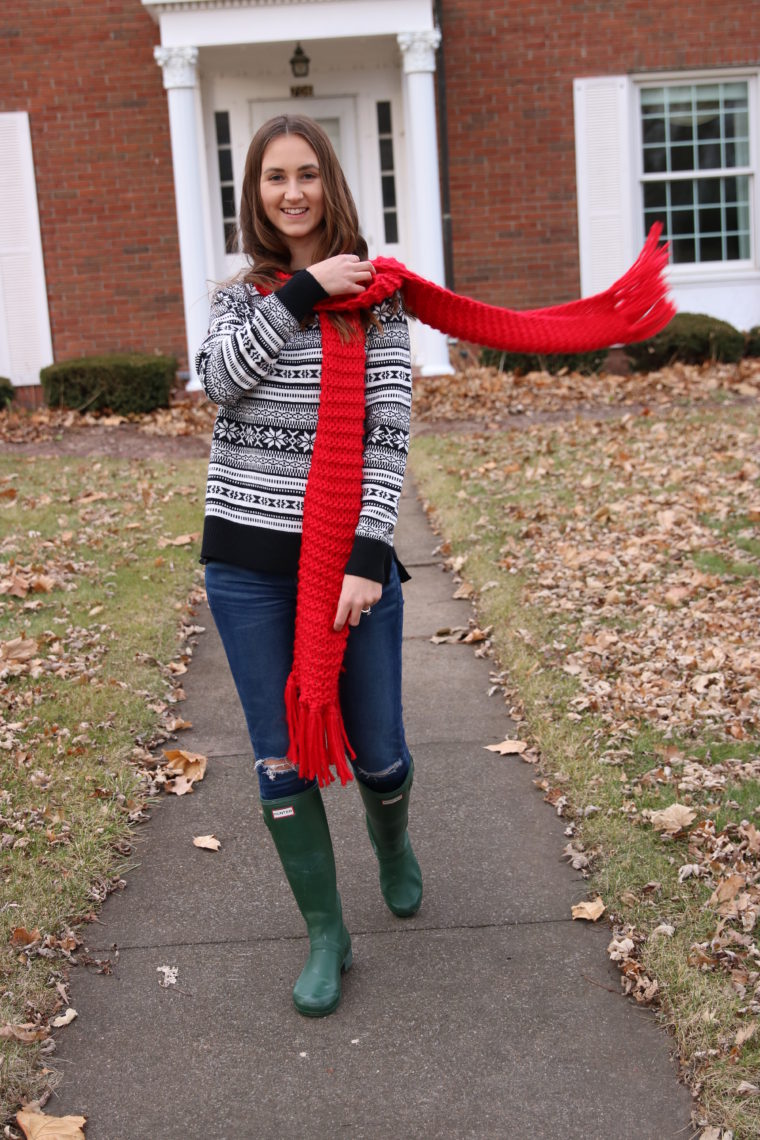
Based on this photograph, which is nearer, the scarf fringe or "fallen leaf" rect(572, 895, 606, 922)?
the scarf fringe

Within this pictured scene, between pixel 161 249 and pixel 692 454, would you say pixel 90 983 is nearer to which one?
pixel 692 454

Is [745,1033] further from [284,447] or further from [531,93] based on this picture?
[531,93]

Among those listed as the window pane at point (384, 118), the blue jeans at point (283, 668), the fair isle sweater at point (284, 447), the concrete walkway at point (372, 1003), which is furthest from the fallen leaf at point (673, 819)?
the window pane at point (384, 118)

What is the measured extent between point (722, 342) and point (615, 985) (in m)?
9.84

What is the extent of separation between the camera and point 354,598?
263 centimetres

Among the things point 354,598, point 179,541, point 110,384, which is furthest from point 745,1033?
point 110,384

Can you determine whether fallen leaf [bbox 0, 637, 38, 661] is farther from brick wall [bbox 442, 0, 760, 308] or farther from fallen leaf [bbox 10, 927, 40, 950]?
brick wall [bbox 442, 0, 760, 308]

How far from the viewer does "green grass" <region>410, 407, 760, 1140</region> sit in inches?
118

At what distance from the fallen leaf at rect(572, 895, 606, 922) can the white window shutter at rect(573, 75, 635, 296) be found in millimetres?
10201

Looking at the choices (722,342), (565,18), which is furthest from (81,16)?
(722,342)

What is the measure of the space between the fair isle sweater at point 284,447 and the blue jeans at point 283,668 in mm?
77

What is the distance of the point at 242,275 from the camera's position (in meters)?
2.83

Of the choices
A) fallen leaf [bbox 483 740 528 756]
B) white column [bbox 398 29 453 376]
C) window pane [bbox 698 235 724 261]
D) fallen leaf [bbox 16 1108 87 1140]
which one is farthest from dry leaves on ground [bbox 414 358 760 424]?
fallen leaf [bbox 16 1108 87 1140]

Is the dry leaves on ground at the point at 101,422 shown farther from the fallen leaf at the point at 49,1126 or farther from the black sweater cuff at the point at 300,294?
Result: the fallen leaf at the point at 49,1126
